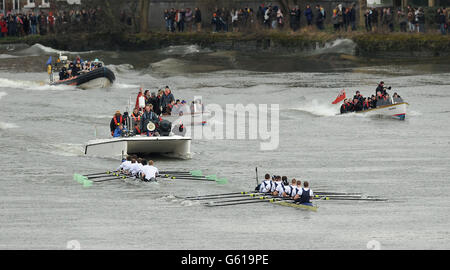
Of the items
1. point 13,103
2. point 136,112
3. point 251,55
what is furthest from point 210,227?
point 251,55

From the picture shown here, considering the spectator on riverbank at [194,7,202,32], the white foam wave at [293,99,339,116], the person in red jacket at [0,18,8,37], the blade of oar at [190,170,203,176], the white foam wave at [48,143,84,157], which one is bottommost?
the white foam wave at [293,99,339,116]

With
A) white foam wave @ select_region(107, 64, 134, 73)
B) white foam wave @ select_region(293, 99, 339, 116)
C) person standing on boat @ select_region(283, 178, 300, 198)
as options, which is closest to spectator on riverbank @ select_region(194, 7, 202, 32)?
white foam wave @ select_region(107, 64, 134, 73)

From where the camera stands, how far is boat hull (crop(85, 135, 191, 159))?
30141 mm

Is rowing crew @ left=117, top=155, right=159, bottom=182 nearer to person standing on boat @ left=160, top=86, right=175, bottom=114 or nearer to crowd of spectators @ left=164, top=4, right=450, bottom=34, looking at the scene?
person standing on boat @ left=160, top=86, right=175, bottom=114

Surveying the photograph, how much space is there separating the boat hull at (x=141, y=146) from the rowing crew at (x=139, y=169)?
1858 mm

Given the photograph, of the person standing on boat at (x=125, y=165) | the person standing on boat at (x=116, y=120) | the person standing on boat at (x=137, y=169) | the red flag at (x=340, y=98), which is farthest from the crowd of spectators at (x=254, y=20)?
the person standing on boat at (x=137, y=169)

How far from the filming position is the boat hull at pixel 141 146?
30141mm

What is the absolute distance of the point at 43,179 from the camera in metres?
28.5

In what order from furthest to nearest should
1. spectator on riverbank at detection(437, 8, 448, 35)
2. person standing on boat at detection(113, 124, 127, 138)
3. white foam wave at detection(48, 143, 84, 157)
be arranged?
1. spectator on riverbank at detection(437, 8, 448, 35)
2. white foam wave at detection(48, 143, 84, 157)
3. person standing on boat at detection(113, 124, 127, 138)

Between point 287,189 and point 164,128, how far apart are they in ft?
20.6

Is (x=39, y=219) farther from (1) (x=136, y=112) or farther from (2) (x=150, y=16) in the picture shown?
(2) (x=150, y=16)

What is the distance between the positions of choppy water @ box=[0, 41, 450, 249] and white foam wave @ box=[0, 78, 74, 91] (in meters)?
0.11

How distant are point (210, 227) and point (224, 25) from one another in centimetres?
4101

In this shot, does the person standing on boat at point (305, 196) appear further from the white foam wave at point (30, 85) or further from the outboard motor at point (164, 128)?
the white foam wave at point (30, 85)
